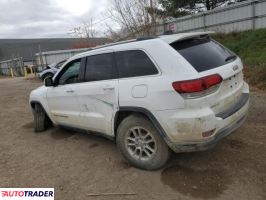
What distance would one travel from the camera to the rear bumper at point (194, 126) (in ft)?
11.0

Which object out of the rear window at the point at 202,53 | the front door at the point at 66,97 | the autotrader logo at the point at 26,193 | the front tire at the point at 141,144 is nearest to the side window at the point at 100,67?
the front door at the point at 66,97

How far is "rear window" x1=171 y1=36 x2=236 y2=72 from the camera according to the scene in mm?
3590

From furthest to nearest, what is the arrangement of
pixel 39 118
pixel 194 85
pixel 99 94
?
pixel 39 118, pixel 99 94, pixel 194 85

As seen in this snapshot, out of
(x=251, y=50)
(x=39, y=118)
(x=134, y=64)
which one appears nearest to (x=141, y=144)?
(x=134, y=64)

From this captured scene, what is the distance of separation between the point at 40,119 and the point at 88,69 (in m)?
2.23

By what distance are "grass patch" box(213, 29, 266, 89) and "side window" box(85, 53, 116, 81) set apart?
5.83 m

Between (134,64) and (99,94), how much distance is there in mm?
744

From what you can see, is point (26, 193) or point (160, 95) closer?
point (160, 95)

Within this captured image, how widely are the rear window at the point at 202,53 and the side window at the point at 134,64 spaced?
0.40 m

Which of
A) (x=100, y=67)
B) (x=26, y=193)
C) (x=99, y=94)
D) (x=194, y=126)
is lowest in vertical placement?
(x=26, y=193)

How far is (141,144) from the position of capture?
4.00 meters

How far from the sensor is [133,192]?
350 cm

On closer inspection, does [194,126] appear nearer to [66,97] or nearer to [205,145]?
[205,145]

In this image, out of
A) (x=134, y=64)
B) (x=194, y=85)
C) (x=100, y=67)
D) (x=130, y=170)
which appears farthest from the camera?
(x=100, y=67)
